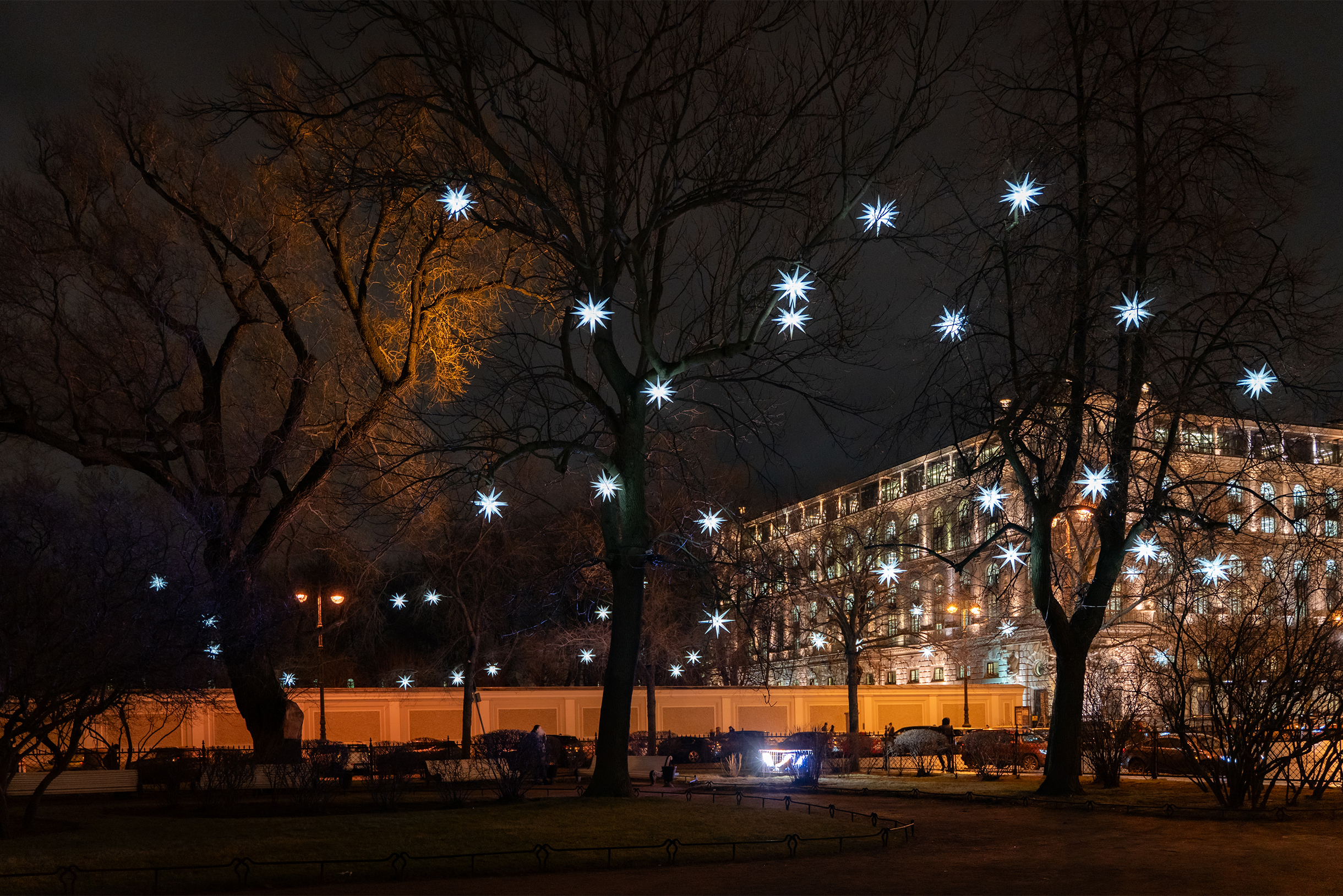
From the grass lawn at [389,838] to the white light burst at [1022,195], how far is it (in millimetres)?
8913

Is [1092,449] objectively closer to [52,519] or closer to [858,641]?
[52,519]

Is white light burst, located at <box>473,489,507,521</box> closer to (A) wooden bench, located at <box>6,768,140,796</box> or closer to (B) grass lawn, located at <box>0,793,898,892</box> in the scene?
(B) grass lawn, located at <box>0,793,898,892</box>

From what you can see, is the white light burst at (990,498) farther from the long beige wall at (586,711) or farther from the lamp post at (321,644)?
the long beige wall at (586,711)

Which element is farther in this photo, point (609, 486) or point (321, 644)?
point (321, 644)

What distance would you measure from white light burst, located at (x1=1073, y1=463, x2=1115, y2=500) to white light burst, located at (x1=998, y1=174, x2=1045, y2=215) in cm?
414

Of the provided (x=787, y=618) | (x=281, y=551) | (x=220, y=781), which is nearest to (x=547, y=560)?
(x=787, y=618)

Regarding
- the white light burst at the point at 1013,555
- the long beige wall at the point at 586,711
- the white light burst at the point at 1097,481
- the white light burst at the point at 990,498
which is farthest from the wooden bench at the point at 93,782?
the white light burst at the point at 1097,481

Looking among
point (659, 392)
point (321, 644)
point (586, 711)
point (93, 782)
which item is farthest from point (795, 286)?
point (586, 711)

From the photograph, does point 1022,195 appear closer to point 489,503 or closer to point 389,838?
point 489,503

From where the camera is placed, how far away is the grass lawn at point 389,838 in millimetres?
11398

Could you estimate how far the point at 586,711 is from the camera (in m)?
54.5

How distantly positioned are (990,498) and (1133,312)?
3.69m

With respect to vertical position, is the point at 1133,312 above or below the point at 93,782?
above

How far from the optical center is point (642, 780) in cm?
2889
